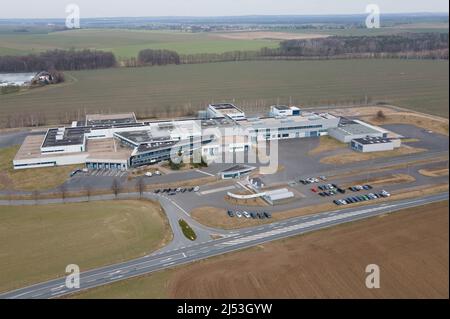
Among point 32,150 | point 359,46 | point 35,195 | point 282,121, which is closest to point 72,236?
point 35,195

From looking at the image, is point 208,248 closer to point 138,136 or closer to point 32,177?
point 32,177

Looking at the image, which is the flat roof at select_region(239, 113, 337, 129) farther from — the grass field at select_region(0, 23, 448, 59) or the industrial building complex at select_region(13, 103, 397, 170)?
the grass field at select_region(0, 23, 448, 59)

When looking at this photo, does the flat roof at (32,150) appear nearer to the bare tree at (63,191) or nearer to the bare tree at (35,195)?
the bare tree at (63,191)

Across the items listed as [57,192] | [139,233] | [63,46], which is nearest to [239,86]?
[63,46]

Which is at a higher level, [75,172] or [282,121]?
[282,121]

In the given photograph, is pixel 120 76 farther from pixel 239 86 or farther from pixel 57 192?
pixel 57 192

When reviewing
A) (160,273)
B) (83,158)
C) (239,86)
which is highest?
(239,86)

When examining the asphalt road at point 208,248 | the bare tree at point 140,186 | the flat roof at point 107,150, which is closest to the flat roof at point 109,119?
the flat roof at point 107,150
